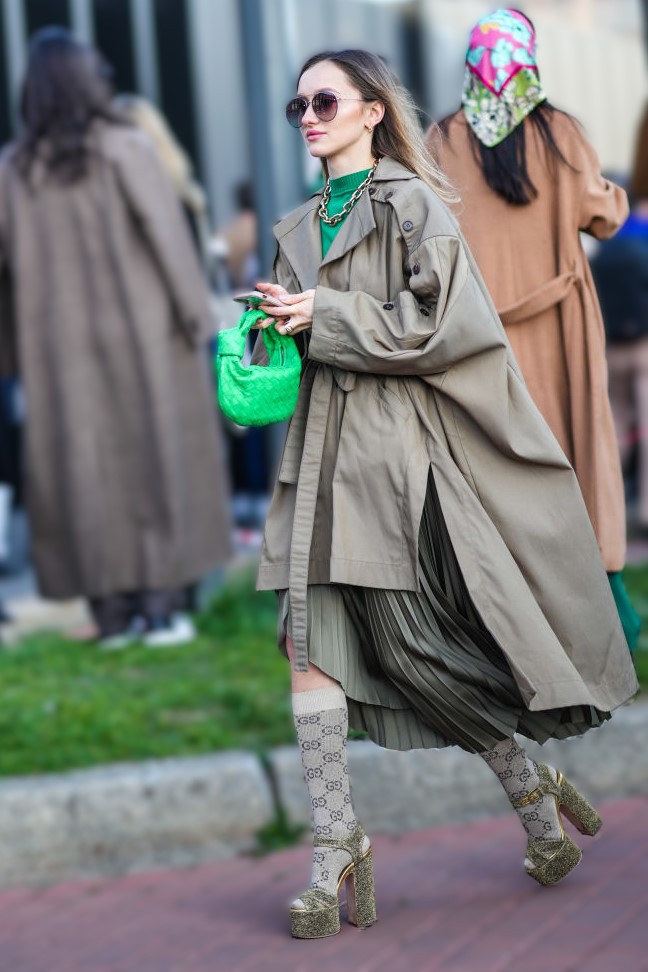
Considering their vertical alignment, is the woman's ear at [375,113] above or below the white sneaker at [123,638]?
above

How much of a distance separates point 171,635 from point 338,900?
2783 mm

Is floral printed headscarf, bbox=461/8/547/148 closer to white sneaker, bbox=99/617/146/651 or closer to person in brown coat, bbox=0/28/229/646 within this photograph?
person in brown coat, bbox=0/28/229/646

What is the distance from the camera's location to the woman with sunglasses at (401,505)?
3250 millimetres

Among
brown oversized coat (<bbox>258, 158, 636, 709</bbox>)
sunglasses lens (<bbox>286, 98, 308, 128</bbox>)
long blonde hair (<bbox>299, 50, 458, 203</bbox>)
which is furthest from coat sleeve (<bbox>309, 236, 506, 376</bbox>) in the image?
sunglasses lens (<bbox>286, 98, 308, 128</bbox>)

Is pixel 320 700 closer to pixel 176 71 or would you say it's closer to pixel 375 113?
pixel 375 113

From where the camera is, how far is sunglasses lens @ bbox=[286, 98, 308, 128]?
333 cm

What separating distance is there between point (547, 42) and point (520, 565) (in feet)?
28.0

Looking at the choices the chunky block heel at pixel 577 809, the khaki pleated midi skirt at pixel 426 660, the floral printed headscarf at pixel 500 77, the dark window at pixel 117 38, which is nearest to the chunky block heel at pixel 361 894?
the khaki pleated midi skirt at pixel 426 660

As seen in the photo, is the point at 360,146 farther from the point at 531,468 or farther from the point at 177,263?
the point at 177,263

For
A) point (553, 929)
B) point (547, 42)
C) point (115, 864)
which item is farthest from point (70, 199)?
point (547, 42)

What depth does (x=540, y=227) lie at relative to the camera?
148 inches

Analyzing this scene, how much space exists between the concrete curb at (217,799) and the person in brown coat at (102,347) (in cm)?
164

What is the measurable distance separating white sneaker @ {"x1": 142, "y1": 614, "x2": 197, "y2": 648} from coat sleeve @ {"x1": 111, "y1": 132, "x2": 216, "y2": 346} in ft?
3.72

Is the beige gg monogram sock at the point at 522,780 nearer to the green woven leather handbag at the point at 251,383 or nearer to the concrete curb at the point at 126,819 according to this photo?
the green woven leather handbag at the point at 251,383
